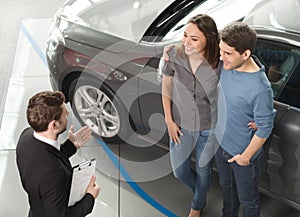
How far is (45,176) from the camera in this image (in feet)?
8.08

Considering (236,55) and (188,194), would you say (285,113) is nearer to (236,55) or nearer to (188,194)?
(236,55)

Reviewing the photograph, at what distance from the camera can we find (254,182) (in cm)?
324

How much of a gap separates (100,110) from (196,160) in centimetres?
112

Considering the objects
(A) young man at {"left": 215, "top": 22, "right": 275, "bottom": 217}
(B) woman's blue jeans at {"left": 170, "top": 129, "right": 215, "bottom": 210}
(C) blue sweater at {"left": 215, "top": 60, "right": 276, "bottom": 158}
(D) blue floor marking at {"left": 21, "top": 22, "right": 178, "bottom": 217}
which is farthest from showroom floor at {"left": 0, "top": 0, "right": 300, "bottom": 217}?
(C) blue sweater at {"left": 215, "top": 60, "right": 276, "bottom": 158}

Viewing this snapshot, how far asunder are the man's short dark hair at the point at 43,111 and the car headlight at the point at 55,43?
166 centimetres

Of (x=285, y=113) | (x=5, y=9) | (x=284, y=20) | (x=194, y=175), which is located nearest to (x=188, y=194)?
(x=194, y=175)

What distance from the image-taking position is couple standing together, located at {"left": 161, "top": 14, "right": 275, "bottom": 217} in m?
2.79

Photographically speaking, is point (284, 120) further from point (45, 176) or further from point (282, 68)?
point (45, 176)

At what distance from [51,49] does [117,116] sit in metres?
0.84

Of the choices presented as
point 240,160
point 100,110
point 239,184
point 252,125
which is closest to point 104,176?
point 100,110

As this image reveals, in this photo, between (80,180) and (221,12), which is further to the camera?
(221,12)

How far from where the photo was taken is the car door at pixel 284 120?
3131mm

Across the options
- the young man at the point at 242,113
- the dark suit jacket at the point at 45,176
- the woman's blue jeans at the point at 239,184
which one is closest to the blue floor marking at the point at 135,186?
the woman's blue jeans at the point at 239,184

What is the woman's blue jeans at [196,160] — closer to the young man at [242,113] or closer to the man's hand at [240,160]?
the young man at [242,113]
